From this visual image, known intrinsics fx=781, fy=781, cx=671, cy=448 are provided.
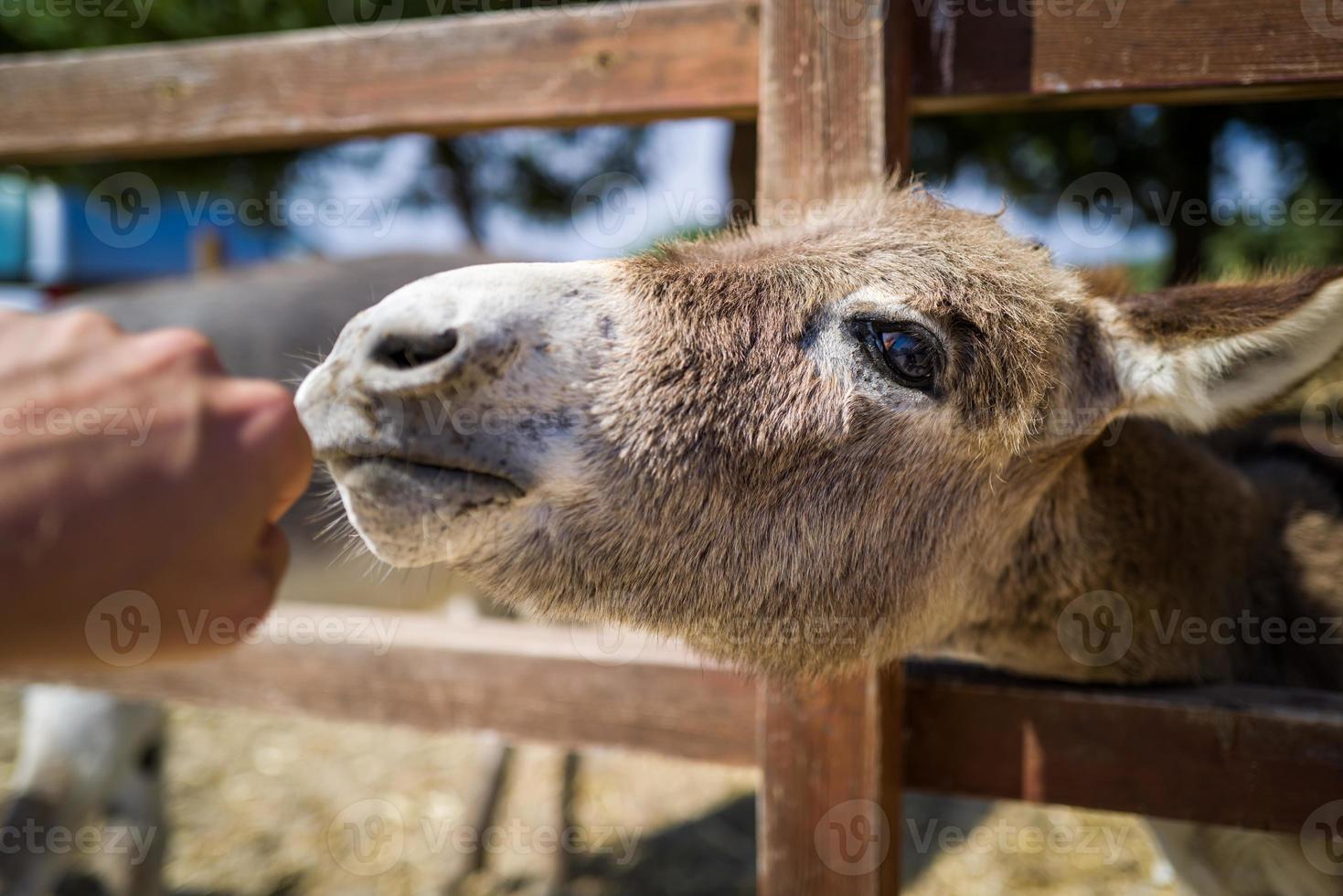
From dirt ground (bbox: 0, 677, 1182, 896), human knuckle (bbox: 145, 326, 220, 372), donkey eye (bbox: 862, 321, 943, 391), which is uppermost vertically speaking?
human knuckle (bbox: 145, 326, 220, 372)

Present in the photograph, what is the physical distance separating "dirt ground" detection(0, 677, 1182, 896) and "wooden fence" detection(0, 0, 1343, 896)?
2043mm

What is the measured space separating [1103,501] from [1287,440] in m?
1.35

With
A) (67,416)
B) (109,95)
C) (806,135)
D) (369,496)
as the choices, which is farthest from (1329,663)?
(109,95)

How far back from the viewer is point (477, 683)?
7.11 feet

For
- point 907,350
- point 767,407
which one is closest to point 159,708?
point 767,407

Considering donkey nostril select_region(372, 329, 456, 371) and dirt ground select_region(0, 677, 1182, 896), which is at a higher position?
donkey nostril select_region(372, 329, 456, 371)

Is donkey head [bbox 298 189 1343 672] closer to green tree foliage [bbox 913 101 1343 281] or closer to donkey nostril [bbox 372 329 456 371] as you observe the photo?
donkey nostril [bbox 372 329 456 371]

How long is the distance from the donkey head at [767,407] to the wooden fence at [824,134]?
0.86 feet

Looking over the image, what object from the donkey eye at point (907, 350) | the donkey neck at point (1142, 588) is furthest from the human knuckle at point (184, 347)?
the donkey neck at point (1142, 588)

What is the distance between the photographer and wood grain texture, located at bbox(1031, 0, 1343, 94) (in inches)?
→ 60.8

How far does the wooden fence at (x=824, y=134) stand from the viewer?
1639 mm

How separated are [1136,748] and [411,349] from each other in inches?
68.0

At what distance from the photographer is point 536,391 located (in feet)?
4.28

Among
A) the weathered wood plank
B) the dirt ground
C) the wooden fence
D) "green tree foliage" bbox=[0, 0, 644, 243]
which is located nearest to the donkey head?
the wooden fence
